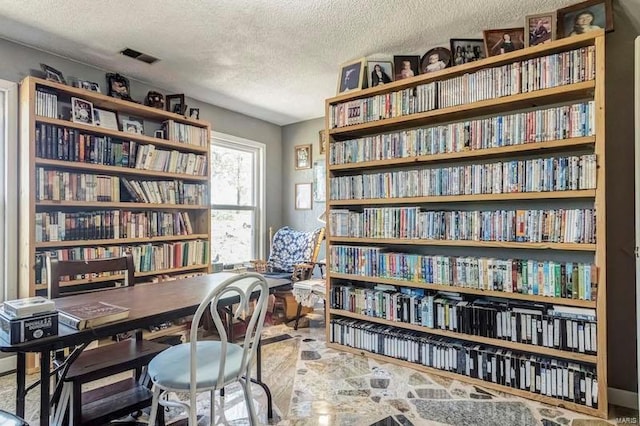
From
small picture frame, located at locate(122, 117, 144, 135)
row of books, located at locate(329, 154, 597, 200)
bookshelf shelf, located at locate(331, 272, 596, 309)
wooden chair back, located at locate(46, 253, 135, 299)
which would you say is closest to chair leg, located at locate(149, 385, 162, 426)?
wooden chair back, located at locate(46, 253, 135, 299)

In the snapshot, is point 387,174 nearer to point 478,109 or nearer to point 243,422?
point 478,109

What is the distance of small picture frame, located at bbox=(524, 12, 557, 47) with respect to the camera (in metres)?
2.25

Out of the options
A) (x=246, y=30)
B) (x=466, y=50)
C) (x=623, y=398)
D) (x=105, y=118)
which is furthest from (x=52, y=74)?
(x=623, y=398)

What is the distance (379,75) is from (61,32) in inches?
89.9

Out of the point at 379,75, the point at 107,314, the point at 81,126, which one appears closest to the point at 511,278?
the point at 379,75

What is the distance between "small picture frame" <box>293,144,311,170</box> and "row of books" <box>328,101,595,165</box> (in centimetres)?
166

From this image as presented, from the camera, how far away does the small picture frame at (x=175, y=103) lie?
3.60 metres

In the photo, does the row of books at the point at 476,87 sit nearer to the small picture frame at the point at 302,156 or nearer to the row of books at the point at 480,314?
the row of books at the point at 480,314

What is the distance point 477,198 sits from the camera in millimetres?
2459

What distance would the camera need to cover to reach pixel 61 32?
101 inches

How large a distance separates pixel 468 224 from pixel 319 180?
243 centimetres

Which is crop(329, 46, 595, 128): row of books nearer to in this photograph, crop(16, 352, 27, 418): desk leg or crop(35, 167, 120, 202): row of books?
crop(35, 167, 120, 202): row of books

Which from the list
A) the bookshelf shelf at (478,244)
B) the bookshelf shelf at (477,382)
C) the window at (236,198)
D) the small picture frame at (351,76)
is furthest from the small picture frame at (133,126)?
the bookshelf shelf at (477,382)

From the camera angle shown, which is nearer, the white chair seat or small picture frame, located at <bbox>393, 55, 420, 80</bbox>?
the white chair seat
